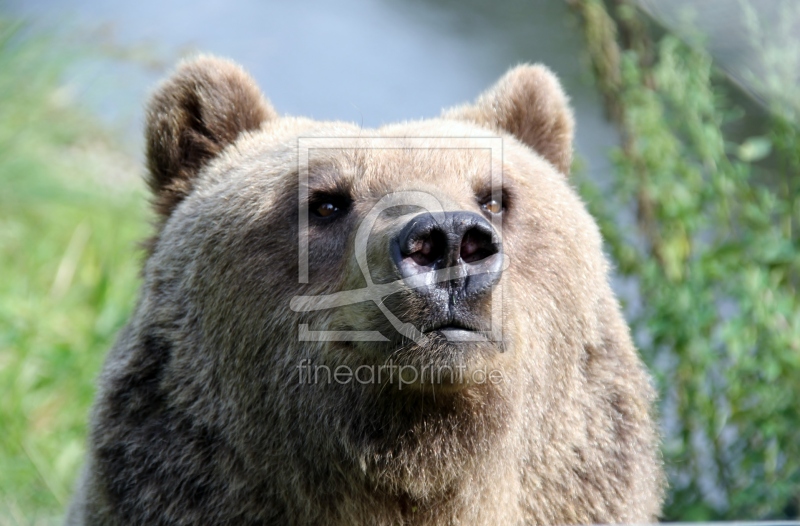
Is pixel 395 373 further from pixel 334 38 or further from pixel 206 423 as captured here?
pixel 334 38

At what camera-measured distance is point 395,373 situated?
306cm

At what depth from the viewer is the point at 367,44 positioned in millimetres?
13422

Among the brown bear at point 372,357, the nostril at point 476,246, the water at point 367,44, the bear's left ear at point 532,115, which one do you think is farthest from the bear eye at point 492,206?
the water at point 367,44

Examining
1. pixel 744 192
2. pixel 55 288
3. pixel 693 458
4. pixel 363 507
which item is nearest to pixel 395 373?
pixel 363 507

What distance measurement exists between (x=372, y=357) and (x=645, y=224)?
203 inches

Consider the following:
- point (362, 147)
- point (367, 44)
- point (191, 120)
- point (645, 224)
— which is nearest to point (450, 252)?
point (362, 147)

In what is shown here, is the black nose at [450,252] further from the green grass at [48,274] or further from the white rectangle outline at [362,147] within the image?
the green grass at [48,274]

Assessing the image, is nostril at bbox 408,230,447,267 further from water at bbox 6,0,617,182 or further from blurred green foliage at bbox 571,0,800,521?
water at bbox 6,0,617,182

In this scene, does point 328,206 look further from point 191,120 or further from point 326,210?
point 191,120

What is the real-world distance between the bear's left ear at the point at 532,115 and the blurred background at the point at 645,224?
0.55m

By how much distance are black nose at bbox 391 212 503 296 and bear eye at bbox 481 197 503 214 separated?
2.36ft

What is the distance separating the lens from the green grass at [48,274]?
6.53 meters

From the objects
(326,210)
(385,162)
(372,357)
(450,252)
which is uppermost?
(385,162)

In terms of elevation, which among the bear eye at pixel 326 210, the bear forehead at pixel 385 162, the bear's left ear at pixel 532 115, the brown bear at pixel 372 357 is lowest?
the brown bear at pixel 372 357
